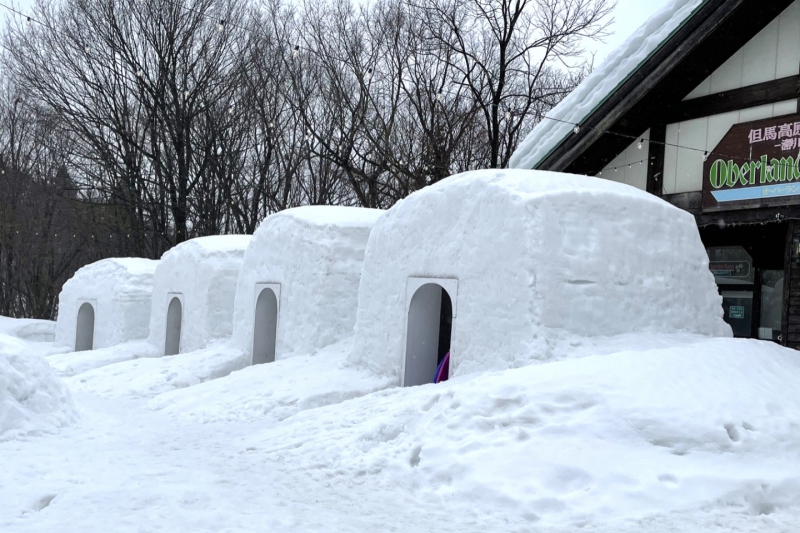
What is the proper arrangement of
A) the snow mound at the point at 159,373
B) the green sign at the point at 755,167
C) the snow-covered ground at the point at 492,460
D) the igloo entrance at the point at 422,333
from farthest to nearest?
the snow mound at the point at 159,373 → the green sign at the point at 755,167 → the igloo entrance at the point at 422,333 → the snow-covered ground at the point at 492,460

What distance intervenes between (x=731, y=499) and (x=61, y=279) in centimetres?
3122

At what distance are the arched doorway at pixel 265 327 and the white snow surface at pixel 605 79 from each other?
5.13m

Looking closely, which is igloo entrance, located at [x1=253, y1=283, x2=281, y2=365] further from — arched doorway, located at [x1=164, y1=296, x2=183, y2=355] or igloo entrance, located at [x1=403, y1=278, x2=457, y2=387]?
igloo entrance, located at [x1=403, y1=278, x2=457, y2=387]

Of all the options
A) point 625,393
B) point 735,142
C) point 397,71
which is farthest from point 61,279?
point 625,393

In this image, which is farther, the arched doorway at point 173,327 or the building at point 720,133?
the arched doorway at point 173,327

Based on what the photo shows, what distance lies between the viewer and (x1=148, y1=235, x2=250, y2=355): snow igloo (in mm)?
16047

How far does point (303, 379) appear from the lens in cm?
1104

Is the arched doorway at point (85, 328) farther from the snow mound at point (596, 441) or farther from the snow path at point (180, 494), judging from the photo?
the snow mound at point (596, 441)

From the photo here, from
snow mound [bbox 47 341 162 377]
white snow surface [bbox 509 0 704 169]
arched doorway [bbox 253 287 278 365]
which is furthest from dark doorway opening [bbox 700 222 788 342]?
snow mound [bbox 47 341 162 377]

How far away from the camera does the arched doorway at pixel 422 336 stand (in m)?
10.5

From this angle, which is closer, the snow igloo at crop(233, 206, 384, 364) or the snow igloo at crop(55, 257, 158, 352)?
the snow igloo at crop(233, 206, 384, 364)

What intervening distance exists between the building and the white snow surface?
0.8 inches

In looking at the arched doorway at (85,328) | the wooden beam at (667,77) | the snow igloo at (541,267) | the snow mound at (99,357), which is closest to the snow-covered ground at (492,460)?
the snow igloo at (541,267)

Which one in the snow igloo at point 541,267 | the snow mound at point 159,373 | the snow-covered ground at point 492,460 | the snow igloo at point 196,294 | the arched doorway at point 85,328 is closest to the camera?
the snow-covered ground at point 492,460
